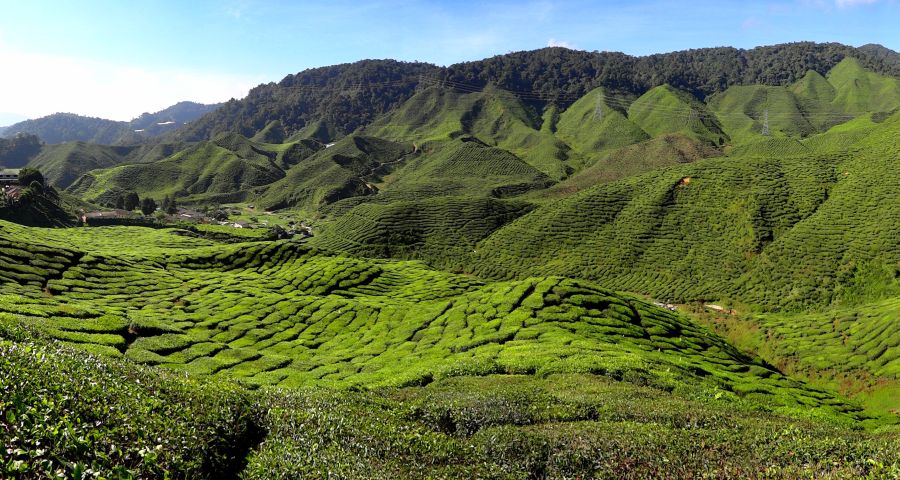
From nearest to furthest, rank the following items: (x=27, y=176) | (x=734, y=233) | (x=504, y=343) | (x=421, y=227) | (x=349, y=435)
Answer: (x=349, y=435) → (x=504, y=343) → (x=734, y=233) → (x=421, y=227) → (x=27, y=176)

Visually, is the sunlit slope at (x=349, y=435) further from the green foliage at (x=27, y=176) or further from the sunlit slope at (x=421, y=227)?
the green foliage at (x=27, y=176)

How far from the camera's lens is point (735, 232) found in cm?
10281

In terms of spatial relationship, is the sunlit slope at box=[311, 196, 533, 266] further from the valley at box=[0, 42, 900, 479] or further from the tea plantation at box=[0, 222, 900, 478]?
the tea plantation at box=[0, 222, 900, 478]

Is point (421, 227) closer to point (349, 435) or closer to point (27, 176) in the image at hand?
point (349, 435)

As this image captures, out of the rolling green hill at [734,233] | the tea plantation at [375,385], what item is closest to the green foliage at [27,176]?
the tea plantation at [375,385]

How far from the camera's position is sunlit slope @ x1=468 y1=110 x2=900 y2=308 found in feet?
269

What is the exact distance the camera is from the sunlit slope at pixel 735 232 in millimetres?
81875

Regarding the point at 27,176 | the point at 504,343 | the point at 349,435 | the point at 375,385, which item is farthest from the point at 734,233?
the point at 27,176

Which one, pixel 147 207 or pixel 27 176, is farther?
pixel 147 207

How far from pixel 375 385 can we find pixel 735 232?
10077 cm

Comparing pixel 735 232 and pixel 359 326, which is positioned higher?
pixel 735 232

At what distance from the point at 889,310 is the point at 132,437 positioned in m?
76.8

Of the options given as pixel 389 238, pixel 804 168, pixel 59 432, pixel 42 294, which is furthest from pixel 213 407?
pixel 804 168

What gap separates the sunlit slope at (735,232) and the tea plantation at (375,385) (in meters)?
42.1
